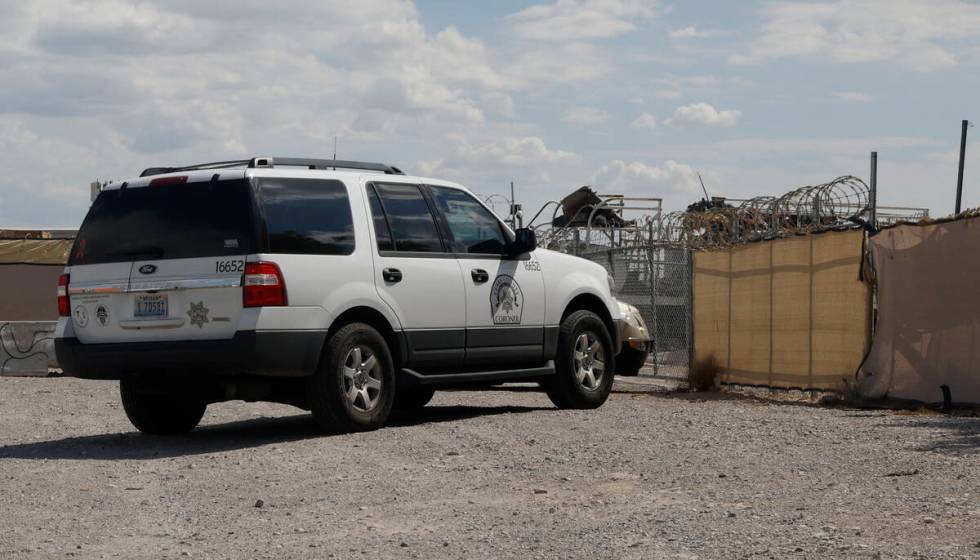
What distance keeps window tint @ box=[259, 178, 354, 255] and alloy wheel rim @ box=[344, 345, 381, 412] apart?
817 mm

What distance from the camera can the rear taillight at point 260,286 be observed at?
429 inches

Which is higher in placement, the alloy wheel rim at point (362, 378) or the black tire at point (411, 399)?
the alloy wheel rim at point (362, 378)

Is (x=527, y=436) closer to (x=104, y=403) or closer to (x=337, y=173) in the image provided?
(x=337, y=173)

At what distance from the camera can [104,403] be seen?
17.1 m

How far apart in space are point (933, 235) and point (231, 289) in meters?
6.87

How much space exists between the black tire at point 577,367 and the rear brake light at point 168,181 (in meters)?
3.96

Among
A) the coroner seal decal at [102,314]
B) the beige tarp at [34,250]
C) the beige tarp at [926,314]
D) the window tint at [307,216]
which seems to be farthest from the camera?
the beige tarp at [34,250]

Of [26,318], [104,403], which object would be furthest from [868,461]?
[26,318]

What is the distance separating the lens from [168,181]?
37.9ft

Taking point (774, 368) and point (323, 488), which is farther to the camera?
point (774, 368)

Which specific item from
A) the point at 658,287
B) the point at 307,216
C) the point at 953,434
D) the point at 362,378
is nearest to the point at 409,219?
the point at 307,216

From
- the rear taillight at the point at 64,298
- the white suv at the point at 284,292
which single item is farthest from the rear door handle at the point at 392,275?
the rear taillight at the point at 64,298

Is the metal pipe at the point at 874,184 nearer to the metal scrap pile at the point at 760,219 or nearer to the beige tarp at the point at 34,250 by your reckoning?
the metal scrap pile at the point at 760,219

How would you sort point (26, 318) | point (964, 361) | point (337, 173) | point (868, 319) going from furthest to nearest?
point (26, 318) → point (868, 319) → point (964, 361) → point (337, 173)
